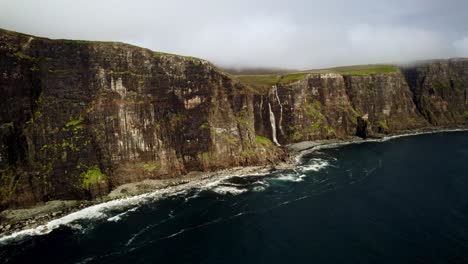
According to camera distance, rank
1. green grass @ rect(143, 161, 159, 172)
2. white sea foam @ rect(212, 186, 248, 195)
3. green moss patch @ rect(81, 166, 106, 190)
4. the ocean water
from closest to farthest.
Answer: the ocean water → green moss patch @ rect(81, 166, 106, 190) → white sea foam @ rect(212, 186, 248, 195) → green grass @ rect(143, 161, 159, 172)

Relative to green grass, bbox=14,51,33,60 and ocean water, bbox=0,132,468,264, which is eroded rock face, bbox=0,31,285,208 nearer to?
green grass, bbox=14,51,33,60

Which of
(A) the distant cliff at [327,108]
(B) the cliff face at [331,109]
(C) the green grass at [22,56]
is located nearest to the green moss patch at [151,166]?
(C) the green grass at [22,56]

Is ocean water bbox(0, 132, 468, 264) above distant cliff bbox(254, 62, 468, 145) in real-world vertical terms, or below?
below

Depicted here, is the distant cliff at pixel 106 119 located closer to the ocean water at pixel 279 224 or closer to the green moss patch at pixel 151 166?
the green moss patch at pixel 151 166

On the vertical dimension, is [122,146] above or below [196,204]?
above

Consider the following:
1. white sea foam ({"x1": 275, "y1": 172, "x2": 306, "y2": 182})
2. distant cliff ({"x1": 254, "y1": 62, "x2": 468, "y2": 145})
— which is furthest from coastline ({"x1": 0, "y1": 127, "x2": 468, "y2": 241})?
distant cliff ({"x1": 254, "y1": 62, "x2": 468, "y2": 145})

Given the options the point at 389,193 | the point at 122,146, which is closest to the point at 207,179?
the point at 122,146

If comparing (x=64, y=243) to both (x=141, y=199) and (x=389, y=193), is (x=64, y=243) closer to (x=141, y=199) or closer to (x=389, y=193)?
(x=141, y=199)
